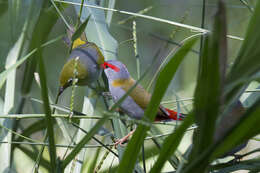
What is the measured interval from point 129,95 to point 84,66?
295mm

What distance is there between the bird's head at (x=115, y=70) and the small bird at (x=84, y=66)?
0.19 feet

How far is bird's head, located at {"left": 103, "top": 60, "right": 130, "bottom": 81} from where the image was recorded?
1.49 meters

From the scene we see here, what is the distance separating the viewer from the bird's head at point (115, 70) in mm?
1492

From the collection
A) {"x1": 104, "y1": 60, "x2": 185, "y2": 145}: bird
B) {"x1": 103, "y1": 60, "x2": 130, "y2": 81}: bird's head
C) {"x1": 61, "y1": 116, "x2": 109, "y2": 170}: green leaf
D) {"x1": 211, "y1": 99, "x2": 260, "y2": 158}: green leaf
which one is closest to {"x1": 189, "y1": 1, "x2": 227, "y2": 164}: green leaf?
{"x1": 211, "y1": 99, "x2": 260, "y2": 158}: green leaf

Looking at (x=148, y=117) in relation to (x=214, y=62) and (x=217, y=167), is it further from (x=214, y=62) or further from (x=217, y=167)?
(x=217, y=167)

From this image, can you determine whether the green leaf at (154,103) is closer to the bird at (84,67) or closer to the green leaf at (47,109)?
the green leaf at (47,109)

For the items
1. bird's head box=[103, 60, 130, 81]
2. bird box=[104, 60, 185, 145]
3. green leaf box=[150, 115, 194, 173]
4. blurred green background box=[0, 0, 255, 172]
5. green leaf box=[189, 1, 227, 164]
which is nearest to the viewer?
green leaf box=[189, 1, 227, 164]

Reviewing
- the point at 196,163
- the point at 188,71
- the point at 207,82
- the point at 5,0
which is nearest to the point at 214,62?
the point at 207,82

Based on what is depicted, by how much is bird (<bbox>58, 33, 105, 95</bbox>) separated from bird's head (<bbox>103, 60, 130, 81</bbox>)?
58 mm

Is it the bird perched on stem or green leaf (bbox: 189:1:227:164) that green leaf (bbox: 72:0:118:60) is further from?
green leaf (bbox: 189:1:227:164)

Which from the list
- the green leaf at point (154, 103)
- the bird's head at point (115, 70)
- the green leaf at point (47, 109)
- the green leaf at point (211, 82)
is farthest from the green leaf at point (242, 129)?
Answer: the bird's head at point (115, 70)

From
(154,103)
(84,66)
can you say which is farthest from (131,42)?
(154,103)

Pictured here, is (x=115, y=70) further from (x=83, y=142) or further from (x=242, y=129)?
(x=242, y=129)

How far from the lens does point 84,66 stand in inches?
63.7
